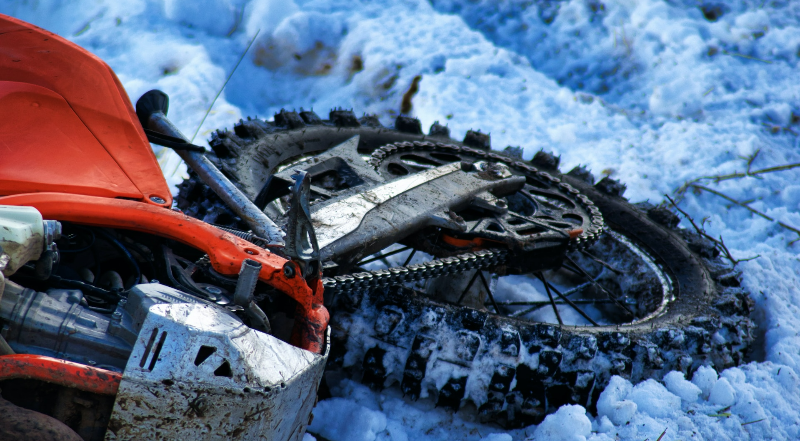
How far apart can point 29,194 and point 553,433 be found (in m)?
1.83

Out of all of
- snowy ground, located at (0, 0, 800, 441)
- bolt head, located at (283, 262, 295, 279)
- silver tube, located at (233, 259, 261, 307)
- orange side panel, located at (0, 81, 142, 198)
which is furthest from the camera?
snowy ground, located at (0, 0, 800, 441)

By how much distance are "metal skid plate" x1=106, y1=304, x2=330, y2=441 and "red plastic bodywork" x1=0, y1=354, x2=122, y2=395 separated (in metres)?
0.04

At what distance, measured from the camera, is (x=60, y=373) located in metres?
1.24

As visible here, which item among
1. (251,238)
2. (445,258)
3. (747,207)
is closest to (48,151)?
(251,238)

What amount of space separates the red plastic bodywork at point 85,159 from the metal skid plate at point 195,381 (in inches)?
10.0

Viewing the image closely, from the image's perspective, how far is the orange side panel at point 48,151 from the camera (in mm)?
1752

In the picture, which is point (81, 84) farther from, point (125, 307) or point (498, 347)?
point (498, 347)

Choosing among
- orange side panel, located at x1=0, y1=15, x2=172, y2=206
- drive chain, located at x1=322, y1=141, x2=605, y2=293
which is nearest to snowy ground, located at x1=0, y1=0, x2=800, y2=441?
drive chain, located at x1=322, y1=141, x2=605, y2=293

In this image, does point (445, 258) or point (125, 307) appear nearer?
point (125, 307)

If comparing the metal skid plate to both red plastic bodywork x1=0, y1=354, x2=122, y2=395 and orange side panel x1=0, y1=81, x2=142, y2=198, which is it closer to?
red plastic bodywork x1=0, y1=354, x2=122, y2=395

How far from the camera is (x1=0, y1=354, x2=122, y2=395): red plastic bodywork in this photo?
4.01 ft

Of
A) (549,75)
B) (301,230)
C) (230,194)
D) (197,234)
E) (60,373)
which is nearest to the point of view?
(60,373)

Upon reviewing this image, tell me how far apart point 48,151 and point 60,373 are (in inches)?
35.9

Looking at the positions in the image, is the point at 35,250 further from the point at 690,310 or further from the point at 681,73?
the point at 681,73
